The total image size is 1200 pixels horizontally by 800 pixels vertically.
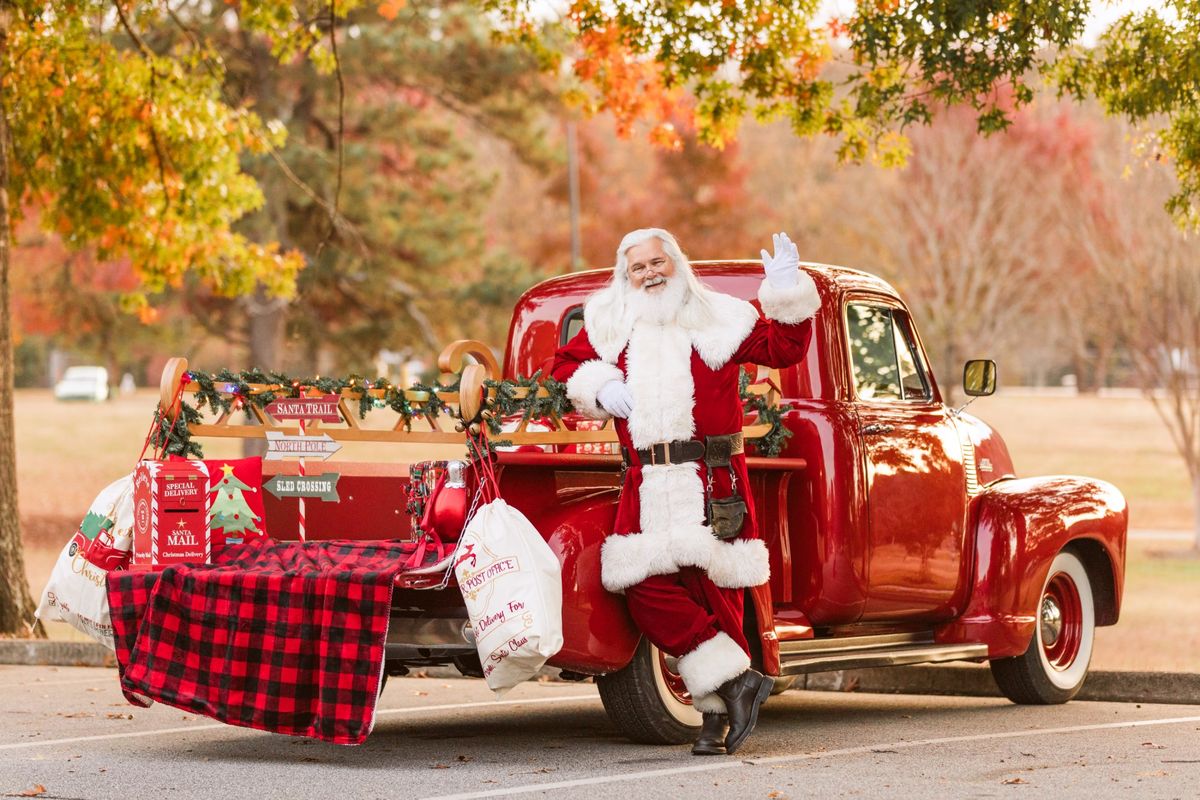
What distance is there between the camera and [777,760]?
6828mm

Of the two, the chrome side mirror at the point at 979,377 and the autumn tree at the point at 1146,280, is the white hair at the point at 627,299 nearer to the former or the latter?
the chrome side mirror at the point at 979,377

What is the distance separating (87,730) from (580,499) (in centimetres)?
256

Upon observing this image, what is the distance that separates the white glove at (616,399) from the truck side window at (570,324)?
5.92 feet

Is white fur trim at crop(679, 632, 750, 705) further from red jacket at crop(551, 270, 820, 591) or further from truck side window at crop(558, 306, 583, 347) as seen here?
truck side window at crop(558, 306, 583, 347)

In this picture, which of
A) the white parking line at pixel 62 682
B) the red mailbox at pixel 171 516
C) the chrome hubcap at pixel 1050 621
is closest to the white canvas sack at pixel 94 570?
the red mailbox at pixel 171 516

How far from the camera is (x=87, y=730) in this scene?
7859 millimetres

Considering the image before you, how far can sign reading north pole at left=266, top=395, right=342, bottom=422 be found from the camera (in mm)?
7039

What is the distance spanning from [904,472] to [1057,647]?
6.05ft

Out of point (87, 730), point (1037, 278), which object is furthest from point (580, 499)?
point (1037, 278)

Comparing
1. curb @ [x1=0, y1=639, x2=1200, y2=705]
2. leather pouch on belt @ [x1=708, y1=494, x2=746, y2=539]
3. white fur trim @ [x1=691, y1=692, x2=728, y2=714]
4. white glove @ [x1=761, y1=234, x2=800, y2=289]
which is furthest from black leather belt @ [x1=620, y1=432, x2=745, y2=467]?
curb @ [x1=0, y1=639, x2=1200, y2=705]

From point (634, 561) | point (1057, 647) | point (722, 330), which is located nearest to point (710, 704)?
point (634, 561)

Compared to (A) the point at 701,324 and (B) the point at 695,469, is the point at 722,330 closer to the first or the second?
(A) the point at 701,324

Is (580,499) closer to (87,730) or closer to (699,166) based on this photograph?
(87,730)

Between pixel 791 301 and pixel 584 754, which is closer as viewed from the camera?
pixel 791 301
